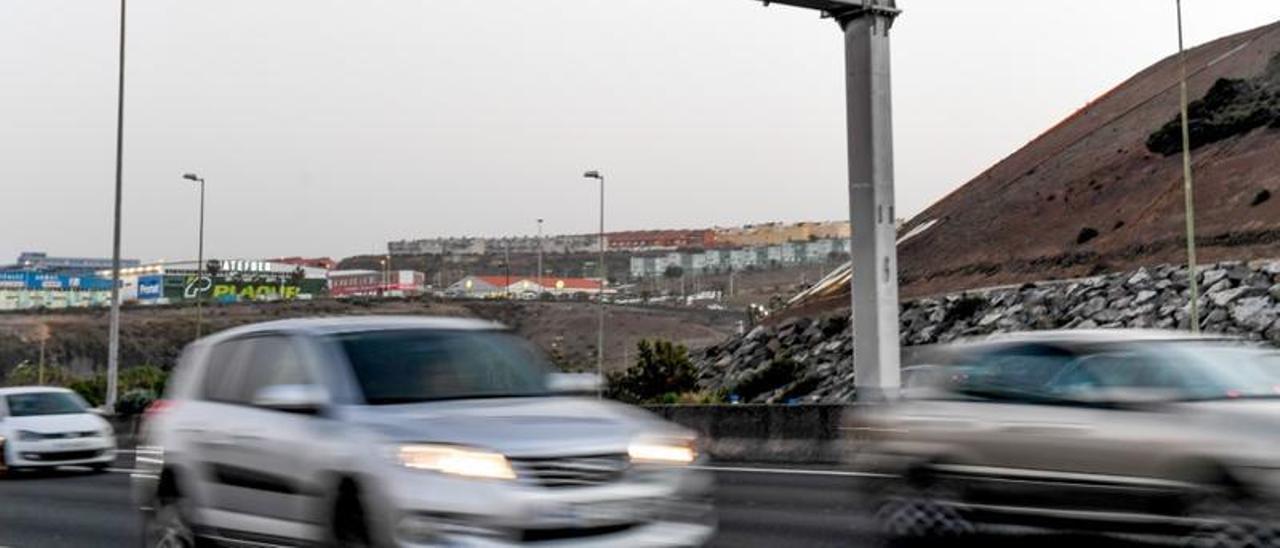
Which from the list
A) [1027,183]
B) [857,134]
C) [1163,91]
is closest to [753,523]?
[857,134]

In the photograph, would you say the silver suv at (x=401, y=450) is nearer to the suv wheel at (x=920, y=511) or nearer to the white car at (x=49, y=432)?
the suv wheel at (x=920, y=511)

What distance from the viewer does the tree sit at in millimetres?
57625

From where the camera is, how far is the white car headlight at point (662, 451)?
24.7 ft

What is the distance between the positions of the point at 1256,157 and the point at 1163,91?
118 ft

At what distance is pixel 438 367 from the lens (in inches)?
330

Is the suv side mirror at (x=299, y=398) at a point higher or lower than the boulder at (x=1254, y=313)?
lower

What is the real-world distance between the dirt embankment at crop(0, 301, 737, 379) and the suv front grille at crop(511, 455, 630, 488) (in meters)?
116

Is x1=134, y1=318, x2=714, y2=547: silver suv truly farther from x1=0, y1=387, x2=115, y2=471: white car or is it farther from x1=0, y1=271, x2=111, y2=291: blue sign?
x1=0, y1=271, x2=111, y2=291: blue sign

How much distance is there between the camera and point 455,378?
834cm

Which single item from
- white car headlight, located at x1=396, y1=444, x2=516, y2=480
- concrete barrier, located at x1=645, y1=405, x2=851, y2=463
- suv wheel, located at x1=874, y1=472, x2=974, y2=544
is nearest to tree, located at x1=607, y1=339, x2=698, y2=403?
concrete barrier, located at x1=645, y1=405, x2=851, y2=463

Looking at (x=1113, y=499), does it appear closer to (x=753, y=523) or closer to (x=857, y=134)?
(x=753, y=523)

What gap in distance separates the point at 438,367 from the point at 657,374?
4990 centimetres

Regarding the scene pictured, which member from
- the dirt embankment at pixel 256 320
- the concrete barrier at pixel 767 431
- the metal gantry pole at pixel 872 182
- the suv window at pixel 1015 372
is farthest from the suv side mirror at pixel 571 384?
the dirt embankment at pixel 256 320

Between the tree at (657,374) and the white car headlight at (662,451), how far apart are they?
4834 cm
